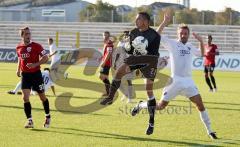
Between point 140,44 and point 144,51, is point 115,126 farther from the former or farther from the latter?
point 140,44

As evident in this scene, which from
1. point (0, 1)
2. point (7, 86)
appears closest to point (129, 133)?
point (7, 86)

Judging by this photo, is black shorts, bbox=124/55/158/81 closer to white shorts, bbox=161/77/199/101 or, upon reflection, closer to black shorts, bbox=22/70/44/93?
white shorts, bbox=161/77/199/101

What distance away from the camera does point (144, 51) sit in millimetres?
11617

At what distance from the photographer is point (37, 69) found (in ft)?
43.6

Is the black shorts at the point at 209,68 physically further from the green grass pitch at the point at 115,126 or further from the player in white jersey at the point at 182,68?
the player in white jersey at the point at 182,68

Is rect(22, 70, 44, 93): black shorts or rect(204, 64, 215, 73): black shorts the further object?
rect(204, 64, 215, 73): black shorts

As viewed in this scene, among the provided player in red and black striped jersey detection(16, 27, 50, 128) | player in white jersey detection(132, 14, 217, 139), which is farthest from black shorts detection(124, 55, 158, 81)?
player in red and black striped jersey detection(16, 27, 50, 128)

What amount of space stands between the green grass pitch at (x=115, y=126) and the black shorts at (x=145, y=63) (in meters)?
1.28

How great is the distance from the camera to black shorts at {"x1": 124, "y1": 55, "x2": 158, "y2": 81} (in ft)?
39.0

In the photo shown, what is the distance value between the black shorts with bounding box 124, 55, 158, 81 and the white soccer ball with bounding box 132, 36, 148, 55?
0.22 metres

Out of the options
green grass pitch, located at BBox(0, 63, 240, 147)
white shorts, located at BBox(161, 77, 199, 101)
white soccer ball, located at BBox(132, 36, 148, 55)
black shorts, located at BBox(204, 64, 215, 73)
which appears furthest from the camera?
black shorts, located at BBox(204, 64, 215, 73)

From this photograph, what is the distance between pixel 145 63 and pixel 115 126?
2468mm

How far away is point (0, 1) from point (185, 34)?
302 feet

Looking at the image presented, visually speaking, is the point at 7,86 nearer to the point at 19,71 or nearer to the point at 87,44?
the point at 19,71
